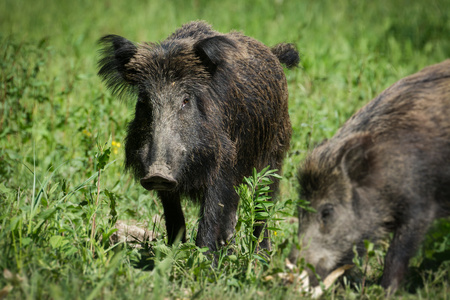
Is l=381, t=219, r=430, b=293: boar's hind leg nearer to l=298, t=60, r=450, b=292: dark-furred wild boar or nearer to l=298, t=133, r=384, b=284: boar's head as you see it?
l=298, t=60, r=450, b=292: dark-furred wild boar

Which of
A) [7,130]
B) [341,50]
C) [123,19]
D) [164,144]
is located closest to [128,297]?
[164,144]

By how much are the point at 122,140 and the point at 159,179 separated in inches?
91.4

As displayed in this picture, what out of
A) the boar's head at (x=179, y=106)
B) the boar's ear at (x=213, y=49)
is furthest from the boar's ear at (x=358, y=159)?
the boar's ear at (x=213, y=49)

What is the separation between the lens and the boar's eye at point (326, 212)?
3525 millimetres

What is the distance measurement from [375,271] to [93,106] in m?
3.75

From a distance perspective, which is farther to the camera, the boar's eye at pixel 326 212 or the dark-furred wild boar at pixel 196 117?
the dark-furred wild boar at pixel 196 117

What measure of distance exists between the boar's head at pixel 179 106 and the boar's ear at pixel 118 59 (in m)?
0.01

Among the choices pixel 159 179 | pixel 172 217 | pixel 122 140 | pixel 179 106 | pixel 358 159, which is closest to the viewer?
pixel 358 159

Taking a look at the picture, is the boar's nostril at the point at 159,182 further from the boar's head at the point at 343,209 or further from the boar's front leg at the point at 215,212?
the boar's head at the point at 343,209

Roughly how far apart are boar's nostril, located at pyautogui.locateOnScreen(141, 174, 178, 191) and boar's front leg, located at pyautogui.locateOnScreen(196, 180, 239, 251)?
1.34 ft

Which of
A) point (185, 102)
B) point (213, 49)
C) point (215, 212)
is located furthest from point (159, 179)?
point (213, 49)

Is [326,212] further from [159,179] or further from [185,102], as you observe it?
[185,102]

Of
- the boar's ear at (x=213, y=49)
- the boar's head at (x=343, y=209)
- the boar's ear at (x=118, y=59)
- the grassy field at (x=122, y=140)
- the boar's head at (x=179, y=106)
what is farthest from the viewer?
the boar's ear at (x=118, y=59)

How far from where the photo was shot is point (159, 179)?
3.90 m
